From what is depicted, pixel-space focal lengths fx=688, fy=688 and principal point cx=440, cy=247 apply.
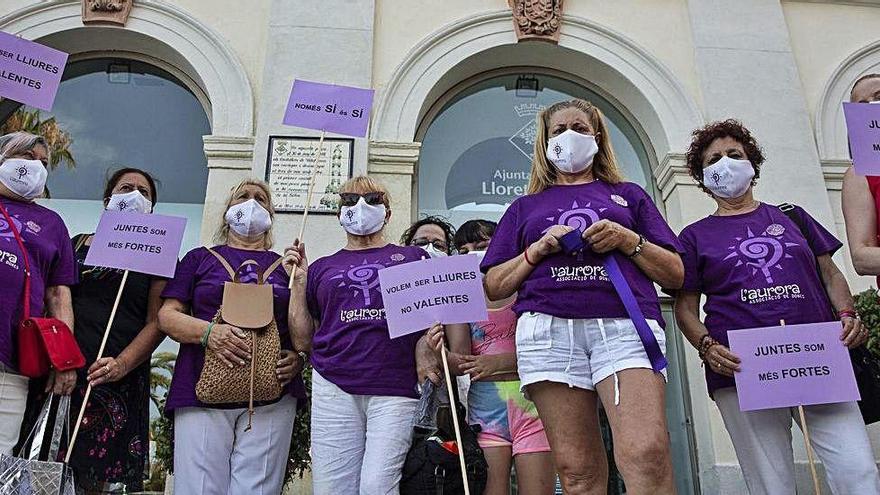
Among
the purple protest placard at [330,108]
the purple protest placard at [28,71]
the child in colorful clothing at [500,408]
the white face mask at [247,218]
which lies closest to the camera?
the child in colorful clothing at [500,408]

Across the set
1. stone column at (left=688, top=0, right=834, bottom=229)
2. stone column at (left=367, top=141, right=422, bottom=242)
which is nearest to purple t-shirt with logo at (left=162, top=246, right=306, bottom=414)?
stone column at (left=367, top=141, right=422, bottom=242)

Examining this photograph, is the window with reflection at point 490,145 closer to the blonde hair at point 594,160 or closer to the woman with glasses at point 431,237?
the woman with glasses at point 431,237

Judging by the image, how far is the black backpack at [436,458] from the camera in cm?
271

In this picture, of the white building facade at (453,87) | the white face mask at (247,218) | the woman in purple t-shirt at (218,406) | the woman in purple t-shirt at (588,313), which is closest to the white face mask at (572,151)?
the woman in purple t-shirt at (588,313)

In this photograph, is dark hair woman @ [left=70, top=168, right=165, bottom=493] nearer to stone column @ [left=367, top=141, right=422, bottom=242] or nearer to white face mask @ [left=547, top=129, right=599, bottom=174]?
white face mask @ [left=547, top=129, right=599, bottom=174]

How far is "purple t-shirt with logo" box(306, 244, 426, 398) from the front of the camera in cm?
293

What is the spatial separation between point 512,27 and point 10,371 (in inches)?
208

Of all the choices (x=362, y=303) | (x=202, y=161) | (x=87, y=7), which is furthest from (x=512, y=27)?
(x=362, y=303)

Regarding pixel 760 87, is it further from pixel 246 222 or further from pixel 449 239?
pixel 246 222

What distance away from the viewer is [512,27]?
21.9ft

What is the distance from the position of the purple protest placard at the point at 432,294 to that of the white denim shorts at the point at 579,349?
46cm

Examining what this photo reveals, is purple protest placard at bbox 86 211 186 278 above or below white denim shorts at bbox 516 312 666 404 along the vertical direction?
above

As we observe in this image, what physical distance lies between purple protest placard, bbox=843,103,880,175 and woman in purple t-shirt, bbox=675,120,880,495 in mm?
338

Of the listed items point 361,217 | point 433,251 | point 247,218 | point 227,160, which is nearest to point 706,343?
point 433,251
